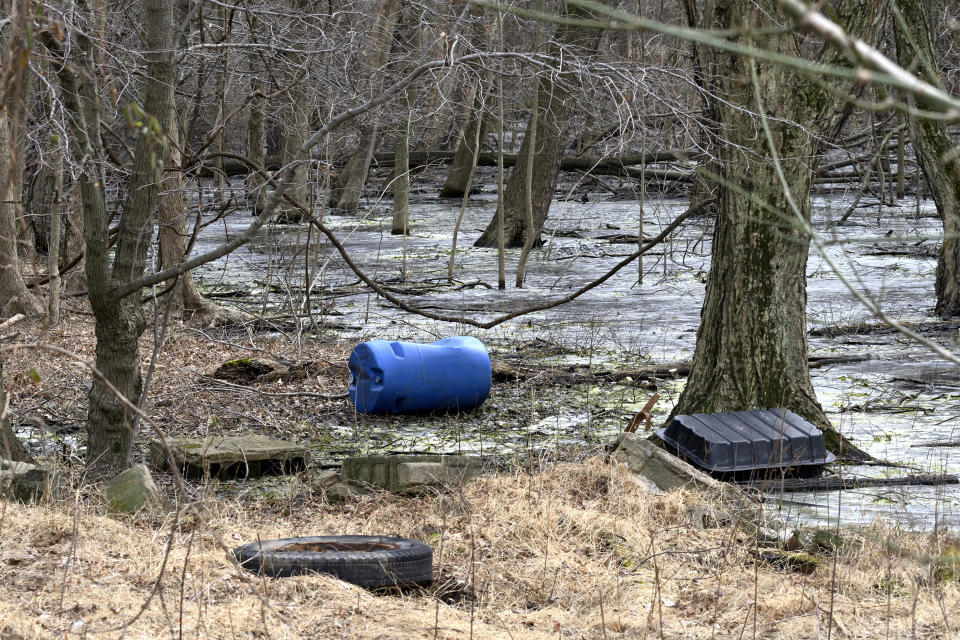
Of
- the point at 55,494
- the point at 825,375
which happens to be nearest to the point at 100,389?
the point at 55,494

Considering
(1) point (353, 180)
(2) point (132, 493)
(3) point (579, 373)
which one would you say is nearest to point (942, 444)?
(3) point (579, 373)

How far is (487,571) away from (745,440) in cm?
222

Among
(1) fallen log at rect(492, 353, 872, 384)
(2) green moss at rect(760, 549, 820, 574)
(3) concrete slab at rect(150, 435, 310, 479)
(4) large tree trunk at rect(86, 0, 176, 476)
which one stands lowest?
(3) concrete slab at rect(150, 435, 310, 479)

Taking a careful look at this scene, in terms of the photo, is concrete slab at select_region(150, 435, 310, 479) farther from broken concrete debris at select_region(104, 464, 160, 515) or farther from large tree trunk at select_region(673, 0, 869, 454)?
large tree trunk at select_region(673, 0, 869, 454)

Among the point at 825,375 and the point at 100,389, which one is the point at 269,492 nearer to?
the point at 100,389

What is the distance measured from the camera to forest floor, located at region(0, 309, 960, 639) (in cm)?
409

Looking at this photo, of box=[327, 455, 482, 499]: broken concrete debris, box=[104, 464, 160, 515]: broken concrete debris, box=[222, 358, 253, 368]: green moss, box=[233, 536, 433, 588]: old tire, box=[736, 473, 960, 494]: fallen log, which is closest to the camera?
box=[233, 536, 433, 588]: old tire

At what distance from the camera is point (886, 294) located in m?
Result: 14.2

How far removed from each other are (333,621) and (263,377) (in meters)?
5.38

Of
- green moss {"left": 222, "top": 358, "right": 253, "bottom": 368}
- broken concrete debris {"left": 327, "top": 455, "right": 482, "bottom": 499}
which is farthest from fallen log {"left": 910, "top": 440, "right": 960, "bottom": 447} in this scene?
green moss {"left": 222, "top": 358, "right": 253, "bottom": 368}

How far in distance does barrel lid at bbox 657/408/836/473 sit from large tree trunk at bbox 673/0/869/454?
263mm

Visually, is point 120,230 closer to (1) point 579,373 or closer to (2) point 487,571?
(2) point 487,571

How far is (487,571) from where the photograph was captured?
4.90m

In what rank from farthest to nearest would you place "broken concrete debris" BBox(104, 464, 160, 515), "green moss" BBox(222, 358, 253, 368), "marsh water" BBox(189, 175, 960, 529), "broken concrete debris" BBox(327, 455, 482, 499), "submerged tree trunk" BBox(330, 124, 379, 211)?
1. "submerged tree trunk" BBox(330, 124, 379, 211)
2. "green moss" BBox(222, 358, 253, 368)
3. "marsh water" BBox(189, 175, 960, 529)
4. "broken concrete debris" BBox(327, 455, 482, 499)
5. "broken concrete debris" BBox(104, 464, 160, 515)
